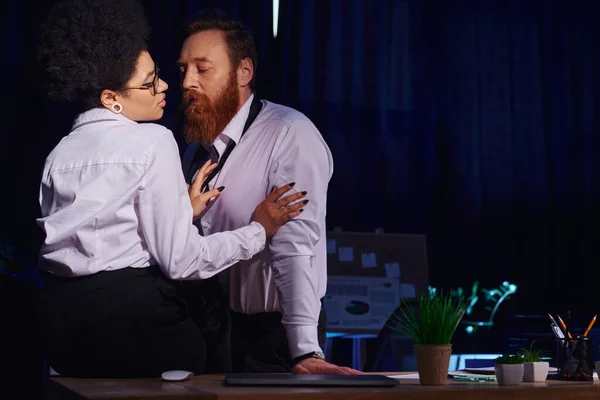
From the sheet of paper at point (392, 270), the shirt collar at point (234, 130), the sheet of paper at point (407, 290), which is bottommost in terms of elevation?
the sheet of paper at point (407, 290)

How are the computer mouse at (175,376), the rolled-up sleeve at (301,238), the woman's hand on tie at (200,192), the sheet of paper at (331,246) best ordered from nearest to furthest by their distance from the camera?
the computer mouse at (175,376) → the rolled-up sleeve at (301,238) → the woman's hand on tie at (200,192) → the sheet of paper at (331,246)

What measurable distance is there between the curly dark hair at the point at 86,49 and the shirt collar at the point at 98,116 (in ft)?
0.07

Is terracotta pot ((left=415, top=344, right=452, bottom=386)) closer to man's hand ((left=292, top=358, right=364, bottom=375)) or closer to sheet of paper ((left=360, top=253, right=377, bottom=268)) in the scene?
man's hand ((left=292, top=358, right=364, bottom=375))

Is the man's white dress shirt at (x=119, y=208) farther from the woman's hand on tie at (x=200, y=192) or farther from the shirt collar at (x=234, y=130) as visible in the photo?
the shirt collar at (x=234, y=130)

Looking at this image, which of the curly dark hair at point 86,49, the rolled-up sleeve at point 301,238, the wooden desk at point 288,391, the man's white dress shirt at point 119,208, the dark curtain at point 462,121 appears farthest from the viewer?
the dark curtain at point 462,121

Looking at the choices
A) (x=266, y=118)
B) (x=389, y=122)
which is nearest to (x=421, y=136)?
(x=389, y=122)

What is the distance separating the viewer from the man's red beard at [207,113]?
6.51 feet

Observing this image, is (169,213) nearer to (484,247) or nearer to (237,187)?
(237,187)

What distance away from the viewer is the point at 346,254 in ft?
13.7

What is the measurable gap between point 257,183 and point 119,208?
0.52 metres

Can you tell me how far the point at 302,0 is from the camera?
14.8 feet

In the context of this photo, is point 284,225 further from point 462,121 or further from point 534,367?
point 462,121

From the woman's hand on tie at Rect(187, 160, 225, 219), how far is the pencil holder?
83 cm

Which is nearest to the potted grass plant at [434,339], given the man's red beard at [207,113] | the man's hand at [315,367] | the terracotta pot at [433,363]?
the terracotta pot at [433,363]
